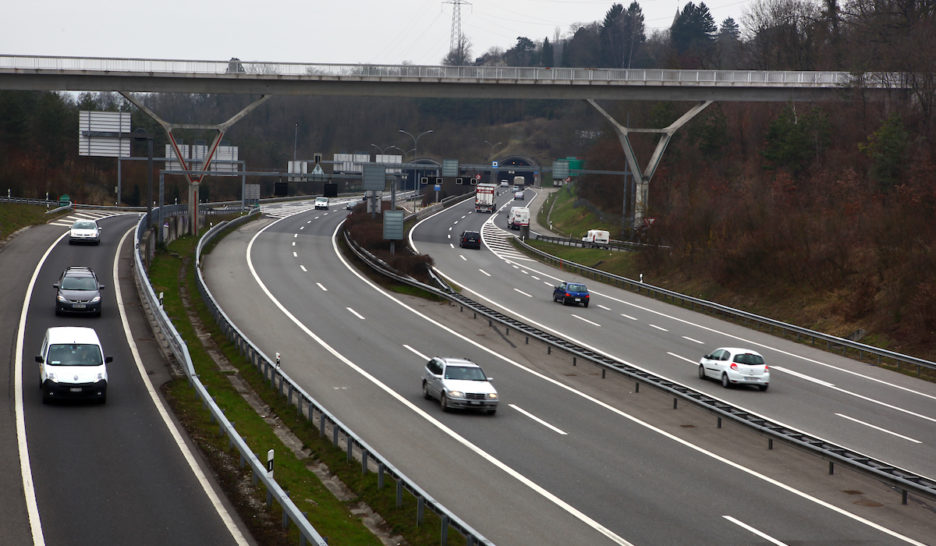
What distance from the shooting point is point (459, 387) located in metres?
27.2

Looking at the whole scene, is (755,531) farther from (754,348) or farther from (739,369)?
(754,348)

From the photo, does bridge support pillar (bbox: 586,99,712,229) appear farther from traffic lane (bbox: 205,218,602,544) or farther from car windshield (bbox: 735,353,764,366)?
car windshield (bbox: 735,353,764,366)

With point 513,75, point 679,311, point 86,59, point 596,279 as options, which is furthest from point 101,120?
point 679,311

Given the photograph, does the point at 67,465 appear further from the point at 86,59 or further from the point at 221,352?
the point at 86,59

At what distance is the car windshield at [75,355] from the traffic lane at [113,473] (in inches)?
43.1

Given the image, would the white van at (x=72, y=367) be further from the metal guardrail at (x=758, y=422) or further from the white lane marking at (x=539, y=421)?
the metal guardrail at (x=758, y=422)

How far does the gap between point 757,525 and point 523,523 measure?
14.7 ft

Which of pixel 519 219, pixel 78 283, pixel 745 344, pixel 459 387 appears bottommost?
pixel 745 344

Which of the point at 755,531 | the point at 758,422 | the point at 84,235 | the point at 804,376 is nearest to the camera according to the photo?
the point at 755,531

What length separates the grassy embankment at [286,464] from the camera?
54.7ft

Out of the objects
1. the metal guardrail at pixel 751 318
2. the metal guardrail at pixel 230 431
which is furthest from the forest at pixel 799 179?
the metal guardrail at pixel 230 431

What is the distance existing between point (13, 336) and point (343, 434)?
16332mm

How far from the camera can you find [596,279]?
63.0 m

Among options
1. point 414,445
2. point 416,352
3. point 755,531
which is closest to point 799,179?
point 416,352
